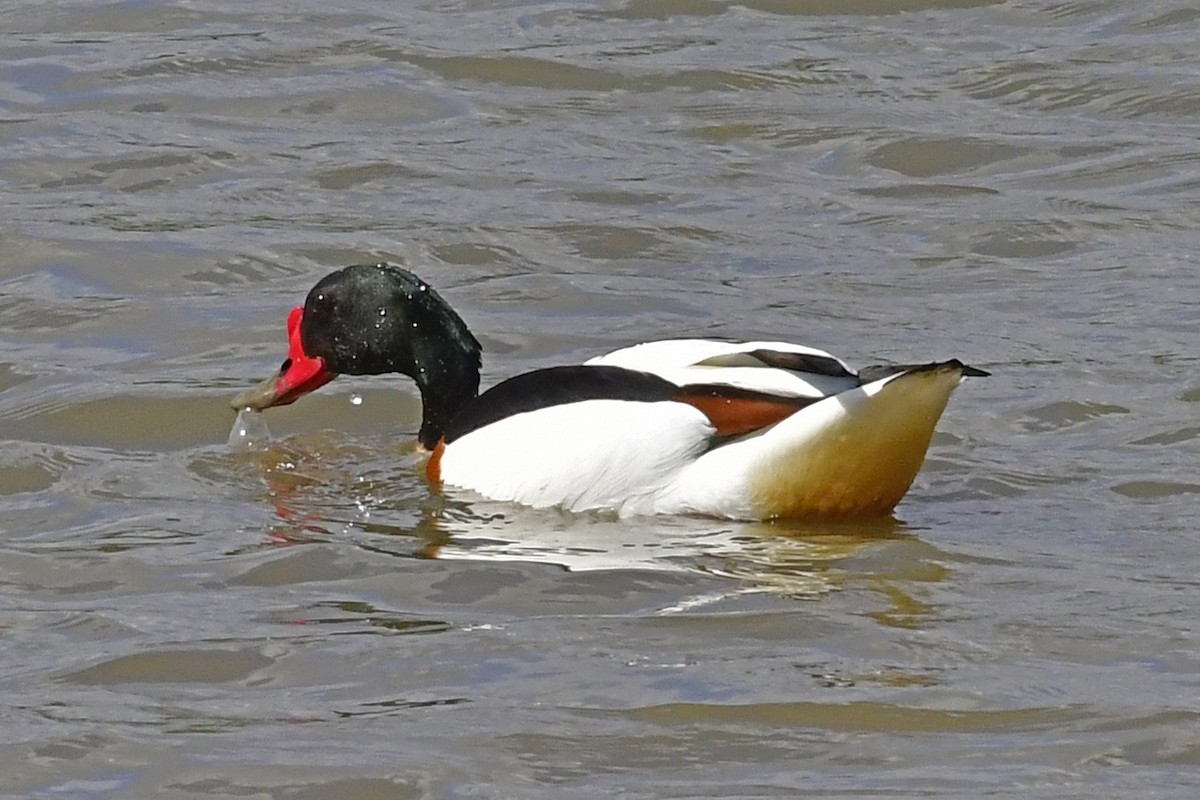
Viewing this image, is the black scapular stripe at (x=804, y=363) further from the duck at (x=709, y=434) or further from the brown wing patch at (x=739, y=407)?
the brown wing patch at (x=739, y=407)

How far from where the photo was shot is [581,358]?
1002cm

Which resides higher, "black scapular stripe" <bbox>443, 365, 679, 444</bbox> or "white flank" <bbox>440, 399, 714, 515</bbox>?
"black scapular stripe" <bbox>443, 365, 679, 444</bbox>

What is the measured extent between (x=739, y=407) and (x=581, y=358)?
2418 millimetres

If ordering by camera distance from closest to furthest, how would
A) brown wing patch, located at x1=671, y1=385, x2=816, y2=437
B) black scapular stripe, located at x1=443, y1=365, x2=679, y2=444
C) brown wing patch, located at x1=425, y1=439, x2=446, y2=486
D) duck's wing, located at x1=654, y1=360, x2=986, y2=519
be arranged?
duck's wing, located at x1=654, y1=360, x2=986, y2=519, brown wing patch, located at x1=671, y1=385, x2=816, y2=437, black scapular stripe, located at x1=443, y1=365, x2=679, y2=444, brown wing patch, located at x1=425, y1=439, x2=446, y2=486

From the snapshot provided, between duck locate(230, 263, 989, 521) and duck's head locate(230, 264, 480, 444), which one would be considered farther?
duck's head locate(230, 264, 480, 444)

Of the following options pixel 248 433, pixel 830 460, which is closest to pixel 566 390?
pixel 830 460

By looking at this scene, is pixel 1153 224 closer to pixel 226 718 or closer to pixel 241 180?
pixel 241 180

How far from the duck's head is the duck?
1.96 feet

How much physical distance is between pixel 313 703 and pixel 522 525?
1857 millimetres

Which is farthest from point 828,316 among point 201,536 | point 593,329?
point 201,536

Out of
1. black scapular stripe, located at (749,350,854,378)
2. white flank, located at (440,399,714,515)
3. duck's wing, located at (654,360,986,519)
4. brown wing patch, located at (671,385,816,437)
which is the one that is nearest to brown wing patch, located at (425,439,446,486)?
white flank, located at (440,399,714,515)

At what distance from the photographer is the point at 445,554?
24.3ft

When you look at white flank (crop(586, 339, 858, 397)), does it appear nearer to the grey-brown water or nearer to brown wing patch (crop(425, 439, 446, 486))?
the grey-brown water

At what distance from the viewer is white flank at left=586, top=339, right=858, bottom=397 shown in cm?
768
